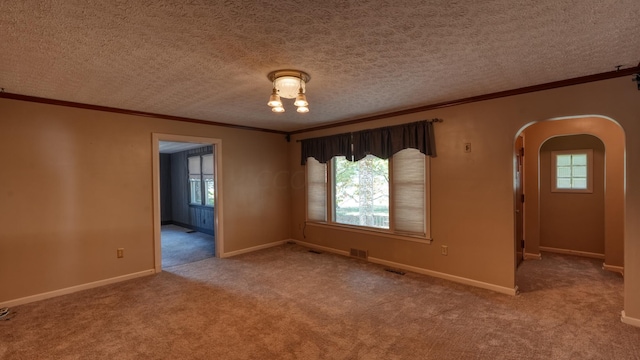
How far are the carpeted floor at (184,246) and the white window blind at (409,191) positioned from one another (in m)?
3.34

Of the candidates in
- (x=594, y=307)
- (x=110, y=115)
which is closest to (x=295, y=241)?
(x=110, y=115)

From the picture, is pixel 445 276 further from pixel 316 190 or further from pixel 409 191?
pixel 316 190

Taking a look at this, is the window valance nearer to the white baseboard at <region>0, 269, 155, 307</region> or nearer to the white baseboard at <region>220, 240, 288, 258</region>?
the white baseboard at <region>220, 240, 288, 258</region>

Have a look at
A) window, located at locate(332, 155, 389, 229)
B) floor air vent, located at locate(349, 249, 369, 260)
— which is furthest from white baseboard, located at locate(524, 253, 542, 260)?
floor air vent, located at locate(349, 249, 369, 260)

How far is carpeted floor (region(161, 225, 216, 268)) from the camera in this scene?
5.03m

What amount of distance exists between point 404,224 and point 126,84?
3.85m

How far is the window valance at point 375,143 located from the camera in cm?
400

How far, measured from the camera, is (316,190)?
562 centimetres

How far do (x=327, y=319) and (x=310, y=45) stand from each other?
2.42 metres

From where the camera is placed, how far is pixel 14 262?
3.29 meters

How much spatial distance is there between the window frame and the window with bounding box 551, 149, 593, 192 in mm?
2855

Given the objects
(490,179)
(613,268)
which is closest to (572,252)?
(613,268)

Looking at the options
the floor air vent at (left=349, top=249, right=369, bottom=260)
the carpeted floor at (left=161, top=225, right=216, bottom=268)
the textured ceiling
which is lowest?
the carpeted floor at (left=161, top=225, right=216, bottom=268)

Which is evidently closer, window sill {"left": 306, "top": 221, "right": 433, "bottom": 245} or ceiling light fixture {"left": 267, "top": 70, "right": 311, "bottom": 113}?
ceiling light fixture {"left": 267, "top": 70, "right": 311, "bottom": 113}
